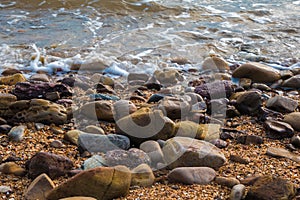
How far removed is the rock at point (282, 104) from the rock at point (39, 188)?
1.91 metres

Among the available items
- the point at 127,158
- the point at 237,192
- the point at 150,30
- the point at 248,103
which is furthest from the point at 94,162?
the point at 150,30

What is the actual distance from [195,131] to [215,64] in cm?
183

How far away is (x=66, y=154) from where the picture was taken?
2459 mm

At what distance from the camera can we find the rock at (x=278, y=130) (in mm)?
2744

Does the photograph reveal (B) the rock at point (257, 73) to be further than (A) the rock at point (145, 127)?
Yes

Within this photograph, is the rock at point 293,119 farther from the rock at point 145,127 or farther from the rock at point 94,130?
the rock at point 94,130

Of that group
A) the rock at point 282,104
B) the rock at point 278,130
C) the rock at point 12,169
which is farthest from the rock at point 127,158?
the rock at point 282,104

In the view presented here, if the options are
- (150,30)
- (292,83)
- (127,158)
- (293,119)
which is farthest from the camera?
(150,30)

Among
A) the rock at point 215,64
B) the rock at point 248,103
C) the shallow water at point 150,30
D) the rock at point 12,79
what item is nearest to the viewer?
the rock at point 248,103

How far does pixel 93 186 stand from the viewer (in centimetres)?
193

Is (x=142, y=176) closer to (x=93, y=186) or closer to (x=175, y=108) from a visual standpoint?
(x=93, y=186)

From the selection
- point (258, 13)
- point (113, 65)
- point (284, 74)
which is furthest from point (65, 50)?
point (258, 13)

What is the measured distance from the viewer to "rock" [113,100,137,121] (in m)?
2.91

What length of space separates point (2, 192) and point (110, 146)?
69 cm
